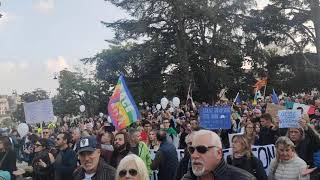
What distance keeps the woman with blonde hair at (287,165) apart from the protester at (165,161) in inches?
73.5

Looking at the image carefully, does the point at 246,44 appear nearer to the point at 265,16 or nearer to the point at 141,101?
the point at 265,16

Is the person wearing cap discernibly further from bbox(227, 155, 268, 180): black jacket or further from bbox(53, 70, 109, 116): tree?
bbox(53, 70, 109, 116): tree

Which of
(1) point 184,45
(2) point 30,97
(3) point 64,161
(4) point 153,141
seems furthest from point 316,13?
(2) point 30,97

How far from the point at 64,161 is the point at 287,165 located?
2.98m

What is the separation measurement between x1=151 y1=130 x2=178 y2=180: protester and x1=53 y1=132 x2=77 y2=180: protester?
1.22m

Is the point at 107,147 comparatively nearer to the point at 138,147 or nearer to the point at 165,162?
the point at 138,147

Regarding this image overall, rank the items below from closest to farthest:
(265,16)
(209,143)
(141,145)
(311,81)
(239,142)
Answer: (209,143) → (239,142) → (141,145) → (311,81) → (265,16)

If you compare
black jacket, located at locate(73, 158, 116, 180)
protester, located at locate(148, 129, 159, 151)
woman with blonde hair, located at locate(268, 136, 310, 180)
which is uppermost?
protester, located at locate(148, 129, 159, 151)

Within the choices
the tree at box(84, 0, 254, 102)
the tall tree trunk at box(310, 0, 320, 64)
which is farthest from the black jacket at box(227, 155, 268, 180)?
the tall tree trunk at box(310, 0, 320, 64)

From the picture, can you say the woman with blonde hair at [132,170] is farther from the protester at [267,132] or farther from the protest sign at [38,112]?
the protest sign at [38,112]

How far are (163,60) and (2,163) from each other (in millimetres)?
28686

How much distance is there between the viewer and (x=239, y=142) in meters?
5.59

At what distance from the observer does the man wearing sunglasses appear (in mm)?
3293

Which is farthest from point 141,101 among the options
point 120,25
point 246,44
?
point 246,44
